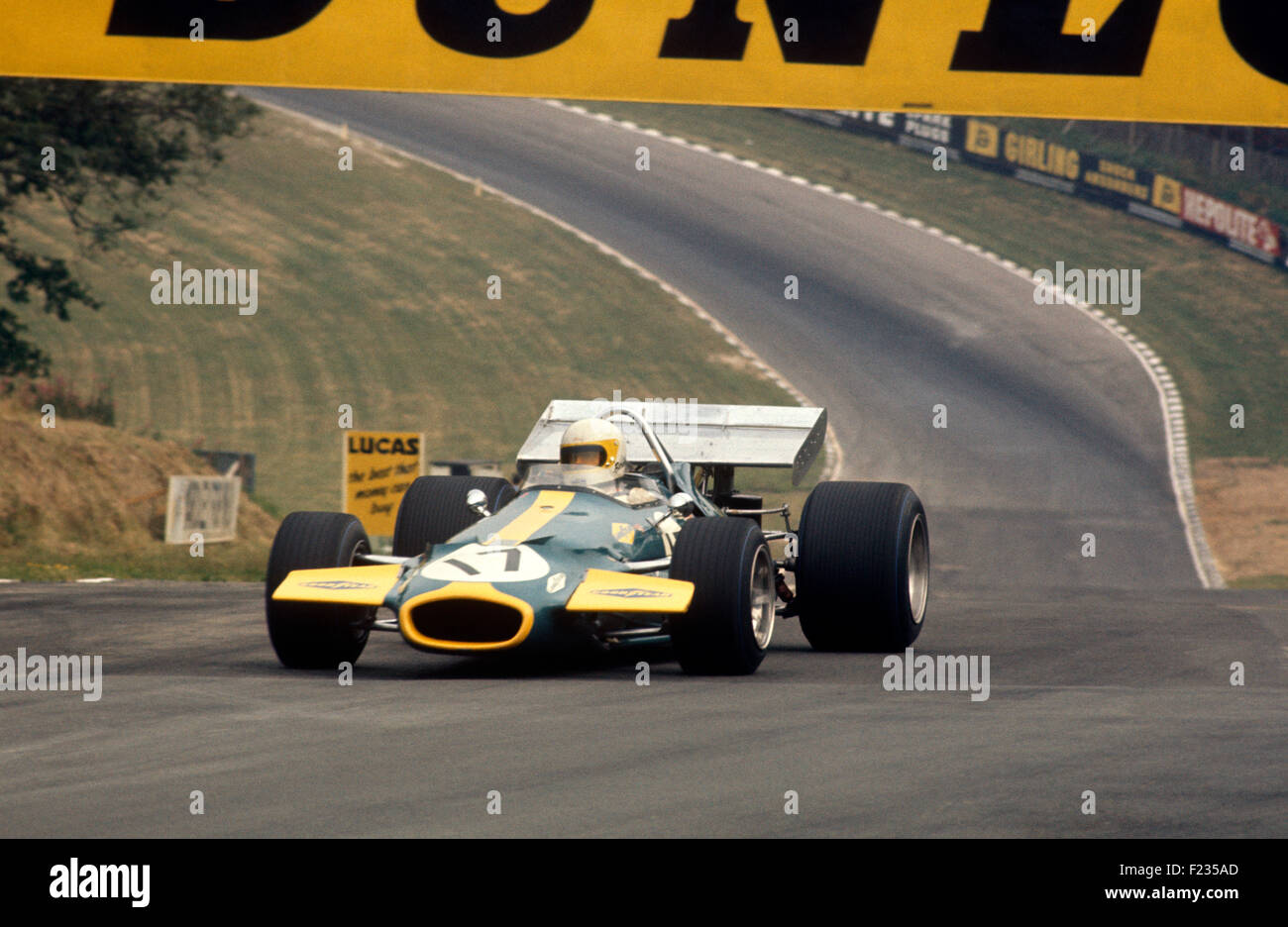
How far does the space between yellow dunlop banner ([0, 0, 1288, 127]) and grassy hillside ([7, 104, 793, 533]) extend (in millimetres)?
13037

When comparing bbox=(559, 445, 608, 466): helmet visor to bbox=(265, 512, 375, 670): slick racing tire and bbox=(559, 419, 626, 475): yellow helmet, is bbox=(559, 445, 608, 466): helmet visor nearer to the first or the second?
bbox=(559, 419, 626, 475): yellow helmet

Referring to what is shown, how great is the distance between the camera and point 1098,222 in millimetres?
51094

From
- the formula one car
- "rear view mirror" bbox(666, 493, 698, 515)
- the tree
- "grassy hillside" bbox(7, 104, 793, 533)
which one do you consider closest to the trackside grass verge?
"grassy hillside" bbox(7, 104, 793, 533)

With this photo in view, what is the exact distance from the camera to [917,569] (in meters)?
13.6

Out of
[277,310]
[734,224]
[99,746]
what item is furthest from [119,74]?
[734,224]

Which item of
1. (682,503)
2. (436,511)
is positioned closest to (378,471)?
(436,511)

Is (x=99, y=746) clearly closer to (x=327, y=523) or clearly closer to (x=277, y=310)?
(x=327, y=523)

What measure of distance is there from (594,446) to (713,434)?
2.06 meters

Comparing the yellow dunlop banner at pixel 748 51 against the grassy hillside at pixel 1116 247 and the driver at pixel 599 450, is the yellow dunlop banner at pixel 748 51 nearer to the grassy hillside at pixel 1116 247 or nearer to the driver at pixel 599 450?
the driver at pixel 599 450

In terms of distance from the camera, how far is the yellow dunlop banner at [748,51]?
19172 millimetres

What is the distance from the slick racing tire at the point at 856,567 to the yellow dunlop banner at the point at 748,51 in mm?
7546

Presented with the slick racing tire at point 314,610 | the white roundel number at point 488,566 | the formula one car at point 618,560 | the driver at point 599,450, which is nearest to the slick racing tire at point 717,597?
the formula one car at point 618,560

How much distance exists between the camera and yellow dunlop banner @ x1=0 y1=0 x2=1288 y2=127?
19172 mm

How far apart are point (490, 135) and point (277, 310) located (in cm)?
1590
